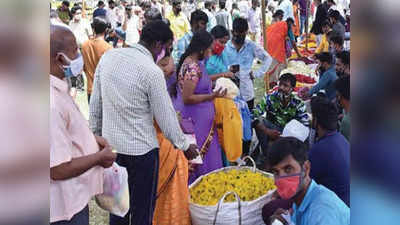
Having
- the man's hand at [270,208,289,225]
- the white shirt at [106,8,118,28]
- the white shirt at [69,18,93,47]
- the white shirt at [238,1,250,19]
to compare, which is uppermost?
the white shirt at [238,1,250,19]

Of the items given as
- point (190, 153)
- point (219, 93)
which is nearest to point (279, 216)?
point (190, 153)

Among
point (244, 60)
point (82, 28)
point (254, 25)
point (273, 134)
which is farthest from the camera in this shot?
point (254, 25)

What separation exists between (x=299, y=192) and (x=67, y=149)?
3.75 ft

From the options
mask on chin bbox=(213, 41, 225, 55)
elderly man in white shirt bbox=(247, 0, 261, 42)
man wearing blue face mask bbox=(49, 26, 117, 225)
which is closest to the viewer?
man wearing blue face mask bbox=(49, 26, 117, 225)

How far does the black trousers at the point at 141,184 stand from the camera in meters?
2.87

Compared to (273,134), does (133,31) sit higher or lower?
higher

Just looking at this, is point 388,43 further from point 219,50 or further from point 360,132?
point 219,50

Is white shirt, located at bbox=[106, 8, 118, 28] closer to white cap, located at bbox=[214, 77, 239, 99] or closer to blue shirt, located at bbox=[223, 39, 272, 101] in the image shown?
blue shirt, located at bbox=[223, 39, 272, 101]

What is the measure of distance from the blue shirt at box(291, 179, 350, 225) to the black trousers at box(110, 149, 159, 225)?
0.93m

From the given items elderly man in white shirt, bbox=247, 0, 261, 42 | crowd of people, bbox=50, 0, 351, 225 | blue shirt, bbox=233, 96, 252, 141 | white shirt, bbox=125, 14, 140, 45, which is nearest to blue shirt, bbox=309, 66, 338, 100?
crowd of people, bbox=50, 0, 351, 225

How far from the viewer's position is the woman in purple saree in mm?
3750

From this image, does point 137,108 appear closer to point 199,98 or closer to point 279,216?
point 279,216

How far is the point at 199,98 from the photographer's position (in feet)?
12.4

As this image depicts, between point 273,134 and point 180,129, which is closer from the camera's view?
point 180,129
